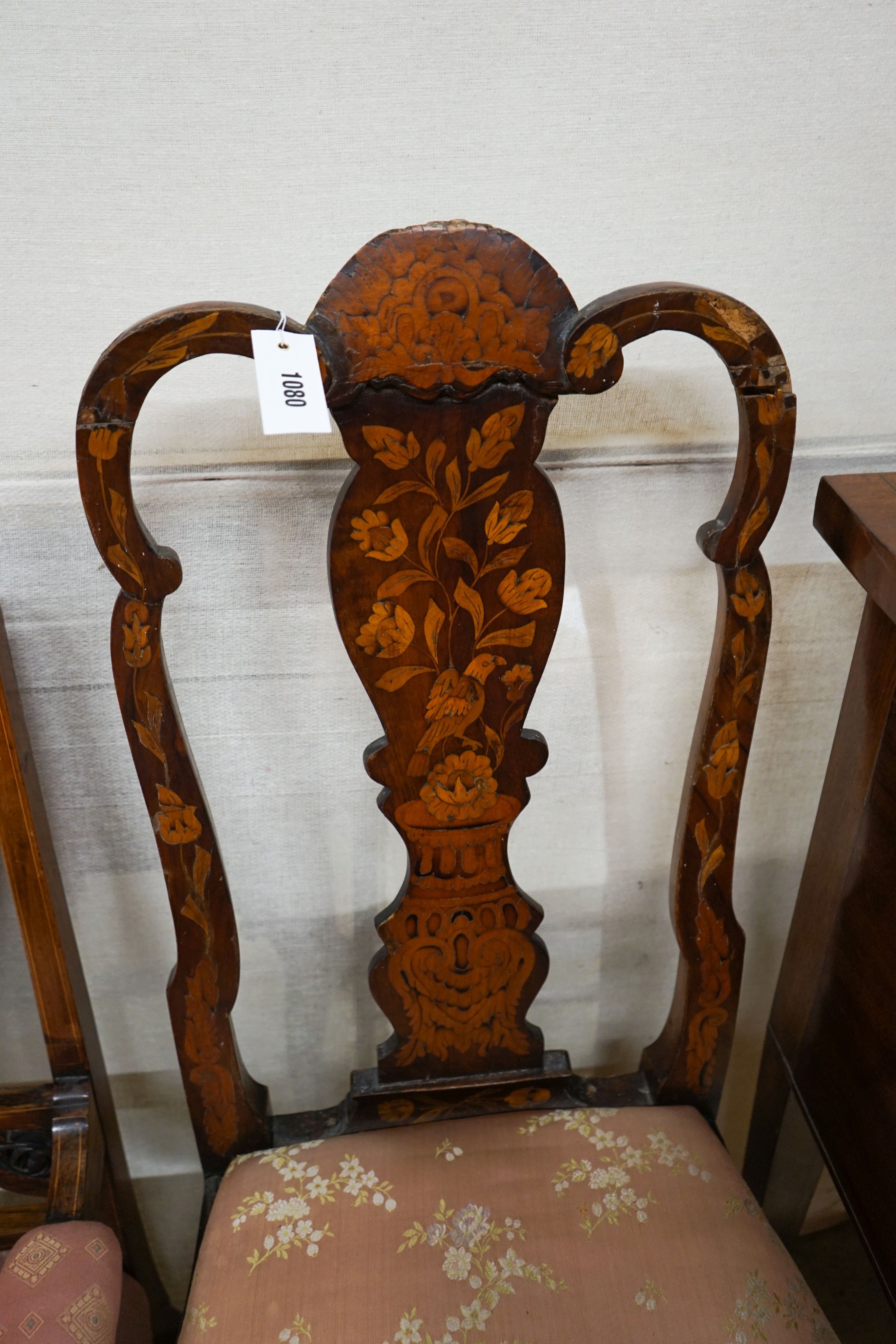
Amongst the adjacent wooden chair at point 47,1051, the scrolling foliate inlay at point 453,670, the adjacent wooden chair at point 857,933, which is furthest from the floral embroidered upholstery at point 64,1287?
the adjacent wooden chair at point 857,933

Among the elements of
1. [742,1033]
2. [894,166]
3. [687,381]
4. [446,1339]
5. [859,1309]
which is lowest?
[859,1309]

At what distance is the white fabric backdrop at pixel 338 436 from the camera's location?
0.62m

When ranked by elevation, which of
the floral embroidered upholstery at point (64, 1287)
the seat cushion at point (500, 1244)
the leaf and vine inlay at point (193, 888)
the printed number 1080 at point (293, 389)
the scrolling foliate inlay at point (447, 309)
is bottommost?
the floral embroidered upholstery at point (64, 1287)

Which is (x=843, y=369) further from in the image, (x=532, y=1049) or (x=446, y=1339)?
(x=446, y=1339)

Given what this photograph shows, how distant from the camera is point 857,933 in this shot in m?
0.82

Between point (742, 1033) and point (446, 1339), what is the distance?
555 mm

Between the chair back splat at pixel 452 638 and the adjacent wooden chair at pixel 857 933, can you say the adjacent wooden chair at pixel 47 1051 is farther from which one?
the adjacent wooden chair at pixel 857 933

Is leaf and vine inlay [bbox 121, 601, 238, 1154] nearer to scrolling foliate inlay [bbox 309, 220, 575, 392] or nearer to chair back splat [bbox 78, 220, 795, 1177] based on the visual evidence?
chair back splat [bbox 78, 220, 795, 1177]

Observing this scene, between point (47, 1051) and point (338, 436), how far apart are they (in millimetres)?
562

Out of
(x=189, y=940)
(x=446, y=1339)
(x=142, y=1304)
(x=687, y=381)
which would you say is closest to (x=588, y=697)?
(x=687, y=381)

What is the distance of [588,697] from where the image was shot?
2.81 ft

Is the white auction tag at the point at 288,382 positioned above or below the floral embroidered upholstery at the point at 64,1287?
above

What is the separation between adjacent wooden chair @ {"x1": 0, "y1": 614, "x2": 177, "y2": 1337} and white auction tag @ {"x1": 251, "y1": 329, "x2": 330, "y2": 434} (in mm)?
307

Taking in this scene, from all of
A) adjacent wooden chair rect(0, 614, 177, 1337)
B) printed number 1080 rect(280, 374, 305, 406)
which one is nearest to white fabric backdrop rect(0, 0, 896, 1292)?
adjacent wooden chair rect(0, 614, 177, 1337)
